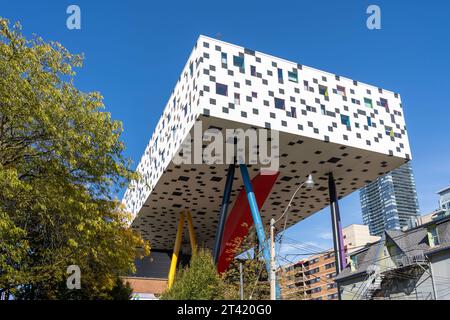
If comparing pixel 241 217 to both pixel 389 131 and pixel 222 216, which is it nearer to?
pixel 222 216

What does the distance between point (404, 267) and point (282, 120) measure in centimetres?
1404

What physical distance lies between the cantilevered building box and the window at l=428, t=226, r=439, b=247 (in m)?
9.38

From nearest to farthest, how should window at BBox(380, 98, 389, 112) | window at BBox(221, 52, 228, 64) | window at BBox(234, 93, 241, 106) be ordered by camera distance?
window at BBox(234, 93, 241, 106), window at BBox(221, 52, 228, 64), window at BBox(380, 98, 389, 112)

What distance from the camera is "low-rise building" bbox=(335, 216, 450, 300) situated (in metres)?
29.5

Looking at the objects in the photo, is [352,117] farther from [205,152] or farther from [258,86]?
[205,152]

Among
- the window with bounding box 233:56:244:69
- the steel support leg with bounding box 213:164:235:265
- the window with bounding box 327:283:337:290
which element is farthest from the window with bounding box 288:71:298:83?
the window with bounding box 327:283:337:290

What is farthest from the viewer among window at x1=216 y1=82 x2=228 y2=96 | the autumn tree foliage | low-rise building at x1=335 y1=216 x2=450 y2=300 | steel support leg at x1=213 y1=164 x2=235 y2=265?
steel support leg at x1=213 y1=164 x2=235 y2=265

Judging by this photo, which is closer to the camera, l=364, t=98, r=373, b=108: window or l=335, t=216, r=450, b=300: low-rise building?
l=335, t=216, r=450, b=300: low-rise building

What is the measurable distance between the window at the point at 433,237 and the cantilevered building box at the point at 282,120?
9383mm

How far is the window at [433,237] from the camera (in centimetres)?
3070

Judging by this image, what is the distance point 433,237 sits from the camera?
102 ft

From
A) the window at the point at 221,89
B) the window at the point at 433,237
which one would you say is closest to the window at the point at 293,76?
the window at the point at 221,89

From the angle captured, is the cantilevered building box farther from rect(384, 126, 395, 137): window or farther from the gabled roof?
the gabled roof

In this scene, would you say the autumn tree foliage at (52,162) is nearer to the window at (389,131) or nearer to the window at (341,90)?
the window at (341,90)
